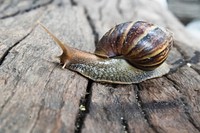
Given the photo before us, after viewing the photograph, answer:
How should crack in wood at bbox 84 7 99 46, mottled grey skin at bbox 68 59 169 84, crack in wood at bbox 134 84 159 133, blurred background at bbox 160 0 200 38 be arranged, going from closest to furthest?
crack in wood at bbox 134 84 159 133 < mottled grey skin at bbox 68 59 169 84 < crack in wood at bbox 84 7 99 46 < blurred background at bbox 160 0 200 38

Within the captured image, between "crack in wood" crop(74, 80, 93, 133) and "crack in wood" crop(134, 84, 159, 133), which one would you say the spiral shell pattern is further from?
"crack in wood" crop(74, 80, 93, 133)

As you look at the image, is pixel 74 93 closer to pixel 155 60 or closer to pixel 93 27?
pixel 155 60

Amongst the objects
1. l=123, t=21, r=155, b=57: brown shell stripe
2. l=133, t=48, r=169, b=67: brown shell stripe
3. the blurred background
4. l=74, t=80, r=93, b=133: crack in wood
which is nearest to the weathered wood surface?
l=74, t=80, r=93, b=133: crack in wood

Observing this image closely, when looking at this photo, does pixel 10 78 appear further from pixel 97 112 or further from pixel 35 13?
pixel 35 13

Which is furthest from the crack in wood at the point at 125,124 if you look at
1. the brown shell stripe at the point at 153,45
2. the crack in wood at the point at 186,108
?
the brown shell stripe at the point at 153,45

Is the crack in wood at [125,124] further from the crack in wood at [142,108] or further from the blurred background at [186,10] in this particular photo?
the blurred background at [186,10]

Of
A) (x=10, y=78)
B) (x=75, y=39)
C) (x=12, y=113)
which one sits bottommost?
(x=75, y=39)

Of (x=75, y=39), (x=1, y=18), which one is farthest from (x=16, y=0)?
(x=75, y=39)
